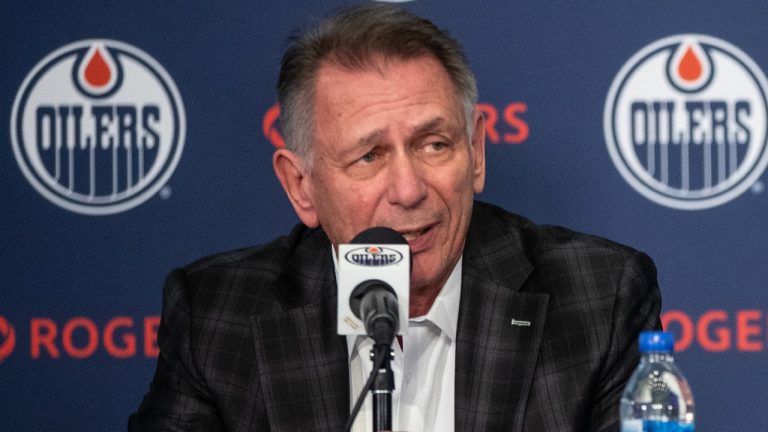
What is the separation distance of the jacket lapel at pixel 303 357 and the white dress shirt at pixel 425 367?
0.05m

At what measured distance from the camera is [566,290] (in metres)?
2.83

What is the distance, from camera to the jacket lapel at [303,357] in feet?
8.91

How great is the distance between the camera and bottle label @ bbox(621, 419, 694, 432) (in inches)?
79.0

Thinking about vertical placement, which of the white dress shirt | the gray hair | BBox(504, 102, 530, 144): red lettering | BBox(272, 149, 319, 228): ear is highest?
the gray hair

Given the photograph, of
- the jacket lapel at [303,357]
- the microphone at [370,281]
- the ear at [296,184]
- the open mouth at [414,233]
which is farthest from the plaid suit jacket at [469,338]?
the microphone at [370,281]

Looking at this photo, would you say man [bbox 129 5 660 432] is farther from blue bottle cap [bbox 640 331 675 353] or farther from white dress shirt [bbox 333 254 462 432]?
blue bottle cap [bbox 640 331 675 353]

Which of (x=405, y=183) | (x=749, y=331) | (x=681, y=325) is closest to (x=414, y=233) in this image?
(x=405, y=183)

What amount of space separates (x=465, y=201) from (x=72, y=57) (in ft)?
4.00

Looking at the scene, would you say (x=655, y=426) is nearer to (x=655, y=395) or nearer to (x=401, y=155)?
(x=655, y=395)

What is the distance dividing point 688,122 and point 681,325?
1.67 feet

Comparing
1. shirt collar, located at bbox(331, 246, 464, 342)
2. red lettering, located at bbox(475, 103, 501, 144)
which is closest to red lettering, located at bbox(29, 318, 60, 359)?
shirt collar, located at bbox(331, 246, 464, 342)

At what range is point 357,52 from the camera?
2.70 metres

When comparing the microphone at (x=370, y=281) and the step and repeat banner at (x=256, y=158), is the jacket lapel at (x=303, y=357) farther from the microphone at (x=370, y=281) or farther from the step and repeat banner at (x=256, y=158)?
the microphone at (x=370, y=281)

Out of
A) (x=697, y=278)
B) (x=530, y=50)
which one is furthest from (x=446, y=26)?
(x=697, y=278)
